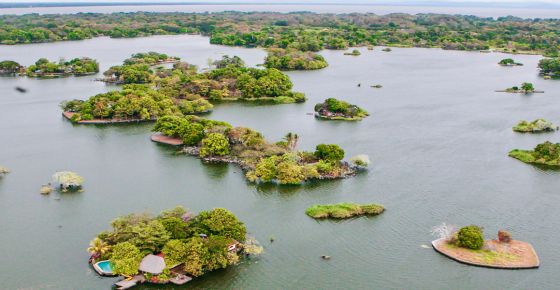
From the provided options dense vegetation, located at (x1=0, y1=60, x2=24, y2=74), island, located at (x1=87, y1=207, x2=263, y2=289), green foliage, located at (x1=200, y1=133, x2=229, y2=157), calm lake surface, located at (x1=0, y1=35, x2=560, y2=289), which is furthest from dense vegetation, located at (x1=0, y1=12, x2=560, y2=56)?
island, located at (x1=87, y1=207, x2=263, y2=289)

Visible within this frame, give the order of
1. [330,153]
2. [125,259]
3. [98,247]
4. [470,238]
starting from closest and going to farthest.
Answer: [125,259]
[98,247]
[470,238]
[330,153]

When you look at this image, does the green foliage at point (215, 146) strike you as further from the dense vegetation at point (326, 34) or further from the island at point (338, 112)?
the dense vegetation at point (326, 34)

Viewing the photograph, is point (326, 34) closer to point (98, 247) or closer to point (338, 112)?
point (338, 112)

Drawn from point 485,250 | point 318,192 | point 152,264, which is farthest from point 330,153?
point 152,264

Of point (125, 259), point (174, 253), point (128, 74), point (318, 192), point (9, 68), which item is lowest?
point (9, 68)

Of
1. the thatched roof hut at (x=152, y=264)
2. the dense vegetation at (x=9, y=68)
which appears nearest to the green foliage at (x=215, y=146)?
the thatched roof hut at (x=152, y=264)

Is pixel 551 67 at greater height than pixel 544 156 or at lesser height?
greater

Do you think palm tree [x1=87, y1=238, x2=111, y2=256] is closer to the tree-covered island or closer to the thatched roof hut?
the thatched roof hut

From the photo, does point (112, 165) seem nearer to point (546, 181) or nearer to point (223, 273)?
point (223, 273)
